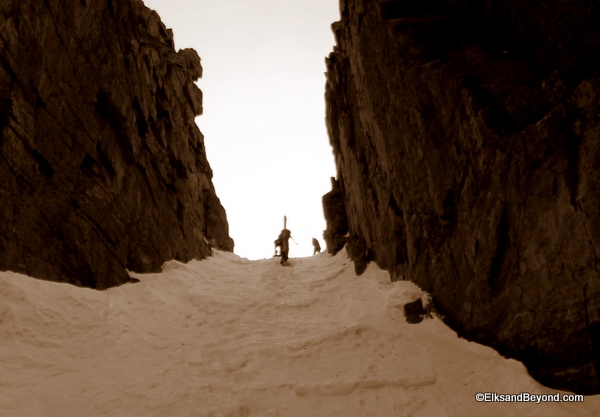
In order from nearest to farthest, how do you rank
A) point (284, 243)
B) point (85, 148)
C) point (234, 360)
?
point (234, 360) < point (85, 148) < point (284, 243)

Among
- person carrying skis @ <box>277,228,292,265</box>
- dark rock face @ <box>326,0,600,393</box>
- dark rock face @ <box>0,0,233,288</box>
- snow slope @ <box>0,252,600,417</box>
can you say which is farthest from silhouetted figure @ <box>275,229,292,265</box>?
snow slope @ <box>0,252,600,417</box>

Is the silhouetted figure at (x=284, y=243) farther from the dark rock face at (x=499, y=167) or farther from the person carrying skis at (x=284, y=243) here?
the dark rock face at (x=499, y=167)

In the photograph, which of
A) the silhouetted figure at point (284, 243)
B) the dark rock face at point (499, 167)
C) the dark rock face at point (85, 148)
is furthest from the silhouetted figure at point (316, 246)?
the dark rock face at point (499, 167)

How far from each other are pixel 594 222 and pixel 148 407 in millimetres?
8461

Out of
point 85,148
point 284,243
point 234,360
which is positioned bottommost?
point 234,360

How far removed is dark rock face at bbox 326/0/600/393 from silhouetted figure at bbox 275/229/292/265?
9536 mm

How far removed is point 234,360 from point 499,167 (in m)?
7.39

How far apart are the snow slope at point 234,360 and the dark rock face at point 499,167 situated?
86 cm

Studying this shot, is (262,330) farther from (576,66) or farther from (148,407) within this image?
(576,66)

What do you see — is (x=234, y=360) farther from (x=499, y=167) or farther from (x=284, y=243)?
(x=284, y=243)

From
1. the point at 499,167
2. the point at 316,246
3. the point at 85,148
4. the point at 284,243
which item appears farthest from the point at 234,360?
the point at 316,246

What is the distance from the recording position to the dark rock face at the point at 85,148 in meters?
11.7

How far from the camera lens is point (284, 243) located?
24.9 metres

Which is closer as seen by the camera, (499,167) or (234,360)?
(499,167)
